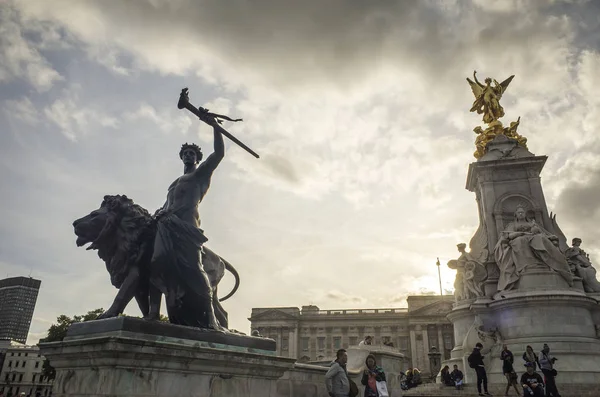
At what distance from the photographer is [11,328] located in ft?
599

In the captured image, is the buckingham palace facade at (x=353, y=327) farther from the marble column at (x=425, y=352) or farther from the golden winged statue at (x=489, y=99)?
the golden winged statue at (x=489, y=99)

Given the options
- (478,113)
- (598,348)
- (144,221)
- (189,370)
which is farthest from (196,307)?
(478,113)

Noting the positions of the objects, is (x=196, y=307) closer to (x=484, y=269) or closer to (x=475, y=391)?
(x=475, y=391)

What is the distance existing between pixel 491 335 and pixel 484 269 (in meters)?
3.60

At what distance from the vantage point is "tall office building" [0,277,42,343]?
178625 millimetres

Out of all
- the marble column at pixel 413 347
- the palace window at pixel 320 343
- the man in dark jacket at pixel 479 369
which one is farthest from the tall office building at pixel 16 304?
the man in dark jacket at pixel 479 369

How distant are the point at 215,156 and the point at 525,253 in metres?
17.4

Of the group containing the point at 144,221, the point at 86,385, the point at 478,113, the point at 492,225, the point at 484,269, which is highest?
the point at 478,113

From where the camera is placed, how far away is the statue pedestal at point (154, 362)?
457cm

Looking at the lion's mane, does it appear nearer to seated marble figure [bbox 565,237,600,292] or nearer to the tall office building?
seated marble figure [bbox 565,237,600,292]

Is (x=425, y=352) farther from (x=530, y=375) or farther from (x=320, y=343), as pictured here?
(x=530, y=375)

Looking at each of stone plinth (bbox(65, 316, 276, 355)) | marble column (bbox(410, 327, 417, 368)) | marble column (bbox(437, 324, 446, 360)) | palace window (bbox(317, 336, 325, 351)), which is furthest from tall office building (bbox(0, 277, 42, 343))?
stone plinth (bbox(65, 316, 276, 355))

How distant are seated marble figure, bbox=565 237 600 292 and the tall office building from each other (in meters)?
200

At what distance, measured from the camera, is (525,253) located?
19.8 metres
